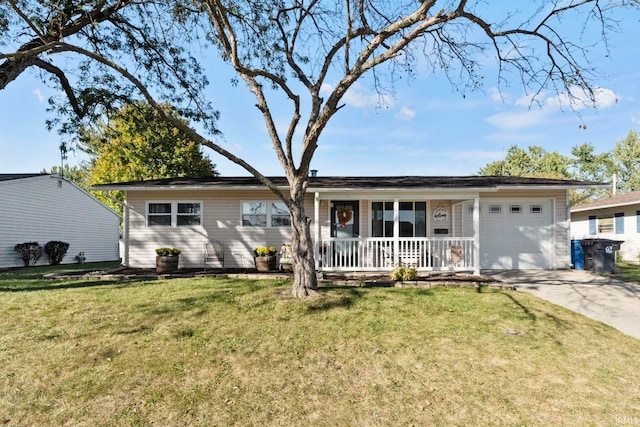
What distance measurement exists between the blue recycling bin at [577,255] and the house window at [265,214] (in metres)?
9.34

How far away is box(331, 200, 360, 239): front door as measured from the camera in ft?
38.4

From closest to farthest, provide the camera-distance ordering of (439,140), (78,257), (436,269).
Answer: (436,269)
(78,257)
(439,140)

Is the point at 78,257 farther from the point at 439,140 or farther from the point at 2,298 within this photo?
the point at 439,140

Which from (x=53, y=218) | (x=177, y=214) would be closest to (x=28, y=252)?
(x=53, y=218)

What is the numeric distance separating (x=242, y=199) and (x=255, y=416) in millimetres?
8762

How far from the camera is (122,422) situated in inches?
129

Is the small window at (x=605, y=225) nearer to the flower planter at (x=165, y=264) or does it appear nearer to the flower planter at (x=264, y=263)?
the flower planter at (x=264, y=263)

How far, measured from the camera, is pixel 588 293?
24.6 ft

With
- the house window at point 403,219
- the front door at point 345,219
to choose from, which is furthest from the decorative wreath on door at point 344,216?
the house window at point 403,219

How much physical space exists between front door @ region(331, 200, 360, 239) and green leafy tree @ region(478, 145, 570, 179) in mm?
37788

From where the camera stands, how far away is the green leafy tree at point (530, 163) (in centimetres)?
4200

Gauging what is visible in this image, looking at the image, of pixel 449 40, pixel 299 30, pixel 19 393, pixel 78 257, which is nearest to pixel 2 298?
pixel 19 393

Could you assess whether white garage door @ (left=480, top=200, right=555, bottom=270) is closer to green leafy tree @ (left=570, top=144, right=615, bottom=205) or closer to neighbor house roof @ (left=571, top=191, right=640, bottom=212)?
neighbor house roof @ (left=571, top=191, right=640, bottom=212)

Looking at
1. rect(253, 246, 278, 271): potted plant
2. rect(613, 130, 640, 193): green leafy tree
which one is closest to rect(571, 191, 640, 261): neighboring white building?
rect(253, 246, 278, 271): potted plant
